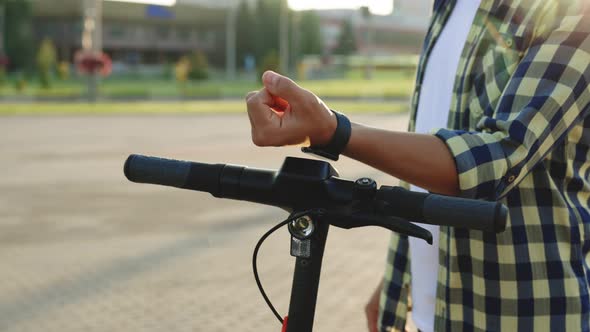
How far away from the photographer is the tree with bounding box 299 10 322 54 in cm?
6869

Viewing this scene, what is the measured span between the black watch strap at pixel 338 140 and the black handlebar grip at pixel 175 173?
0.53 ft

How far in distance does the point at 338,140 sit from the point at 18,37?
6250 centimetres

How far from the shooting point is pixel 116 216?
27.9 feet

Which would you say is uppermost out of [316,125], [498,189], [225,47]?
[316,125]

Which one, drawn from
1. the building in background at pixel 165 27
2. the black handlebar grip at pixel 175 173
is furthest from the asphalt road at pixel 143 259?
the building in background at pixel 165 27

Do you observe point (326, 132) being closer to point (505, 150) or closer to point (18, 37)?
point (505, 150)

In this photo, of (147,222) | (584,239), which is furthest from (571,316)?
(147,222)

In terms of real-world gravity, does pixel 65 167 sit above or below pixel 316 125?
below

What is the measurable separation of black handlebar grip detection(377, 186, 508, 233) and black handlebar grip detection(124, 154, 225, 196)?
0.88 ft

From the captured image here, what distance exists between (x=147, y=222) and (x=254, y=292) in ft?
8.89

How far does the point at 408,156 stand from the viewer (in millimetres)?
1340

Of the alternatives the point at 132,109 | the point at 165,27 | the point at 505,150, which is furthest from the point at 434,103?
the point at 165,27

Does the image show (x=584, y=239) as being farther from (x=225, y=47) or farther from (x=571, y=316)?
(x=225, y=47)

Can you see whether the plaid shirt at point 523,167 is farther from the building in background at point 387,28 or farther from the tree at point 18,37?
the building in background at point 387,28
